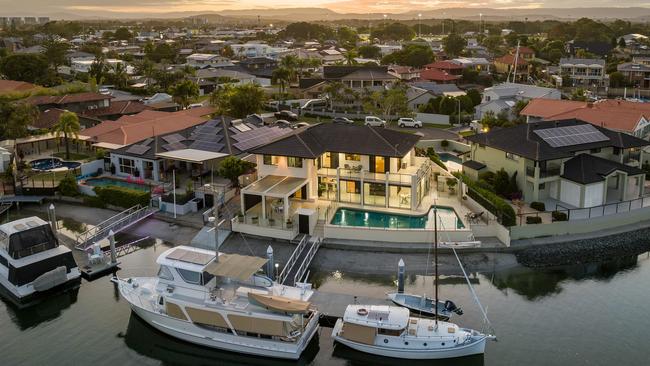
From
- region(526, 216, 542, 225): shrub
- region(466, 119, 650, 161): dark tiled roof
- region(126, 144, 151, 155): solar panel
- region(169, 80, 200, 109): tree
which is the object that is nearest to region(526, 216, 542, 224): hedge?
region(526, 216, 542, 225): shrub

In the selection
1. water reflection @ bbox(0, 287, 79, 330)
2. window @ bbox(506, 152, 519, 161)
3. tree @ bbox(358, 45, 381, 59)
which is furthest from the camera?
tree @ bbox(358, 45, 381, 59)

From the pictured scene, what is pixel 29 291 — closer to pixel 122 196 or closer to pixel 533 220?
pixel 122 196

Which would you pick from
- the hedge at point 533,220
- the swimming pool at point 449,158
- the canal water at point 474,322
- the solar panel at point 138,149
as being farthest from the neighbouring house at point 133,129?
the hedge at point 533,220

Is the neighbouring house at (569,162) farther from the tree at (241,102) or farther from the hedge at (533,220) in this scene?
the tree at (241,102)

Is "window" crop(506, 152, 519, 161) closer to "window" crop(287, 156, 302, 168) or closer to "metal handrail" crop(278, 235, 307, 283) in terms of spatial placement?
"window" crop(287, 156, 302, 168)

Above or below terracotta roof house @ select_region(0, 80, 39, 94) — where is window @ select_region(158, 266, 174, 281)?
below
